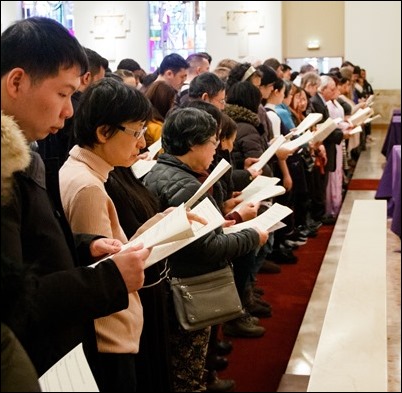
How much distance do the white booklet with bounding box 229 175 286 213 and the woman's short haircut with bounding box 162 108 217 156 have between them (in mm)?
478

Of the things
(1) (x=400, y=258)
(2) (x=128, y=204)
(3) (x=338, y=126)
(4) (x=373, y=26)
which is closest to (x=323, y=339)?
(2) (x=128, y=204)

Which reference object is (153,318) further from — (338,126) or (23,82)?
(338,126)

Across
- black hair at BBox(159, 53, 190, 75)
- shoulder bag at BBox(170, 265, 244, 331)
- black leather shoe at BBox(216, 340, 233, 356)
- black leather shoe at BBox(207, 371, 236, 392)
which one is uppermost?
black hair at BBox(159, 53, 190, 75)

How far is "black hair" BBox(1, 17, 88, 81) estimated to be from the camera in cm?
140

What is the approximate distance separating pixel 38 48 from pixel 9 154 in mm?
456

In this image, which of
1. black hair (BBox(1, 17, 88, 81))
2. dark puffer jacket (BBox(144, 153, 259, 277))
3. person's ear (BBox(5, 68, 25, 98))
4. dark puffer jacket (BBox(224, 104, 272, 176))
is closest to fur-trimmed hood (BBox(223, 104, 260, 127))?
dark puffer jacket (BBox(224, 104, 272, 176))

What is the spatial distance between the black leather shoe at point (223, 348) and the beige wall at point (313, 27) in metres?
14.7

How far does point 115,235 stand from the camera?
2.03m

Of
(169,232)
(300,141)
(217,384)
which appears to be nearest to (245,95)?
(300,141)

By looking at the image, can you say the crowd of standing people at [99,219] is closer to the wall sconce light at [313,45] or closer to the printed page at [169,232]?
the printed page at [169,232]

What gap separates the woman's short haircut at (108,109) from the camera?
207cm

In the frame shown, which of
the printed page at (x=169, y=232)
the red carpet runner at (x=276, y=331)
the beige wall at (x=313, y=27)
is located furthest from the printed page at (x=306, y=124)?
the beige wall at (x=313, y=27)

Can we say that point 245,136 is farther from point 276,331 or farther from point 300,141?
point 276,331

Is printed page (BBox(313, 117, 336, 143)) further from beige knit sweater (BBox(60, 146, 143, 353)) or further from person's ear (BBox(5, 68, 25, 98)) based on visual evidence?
person's ear (BBox(5, 68, 25, 98))
